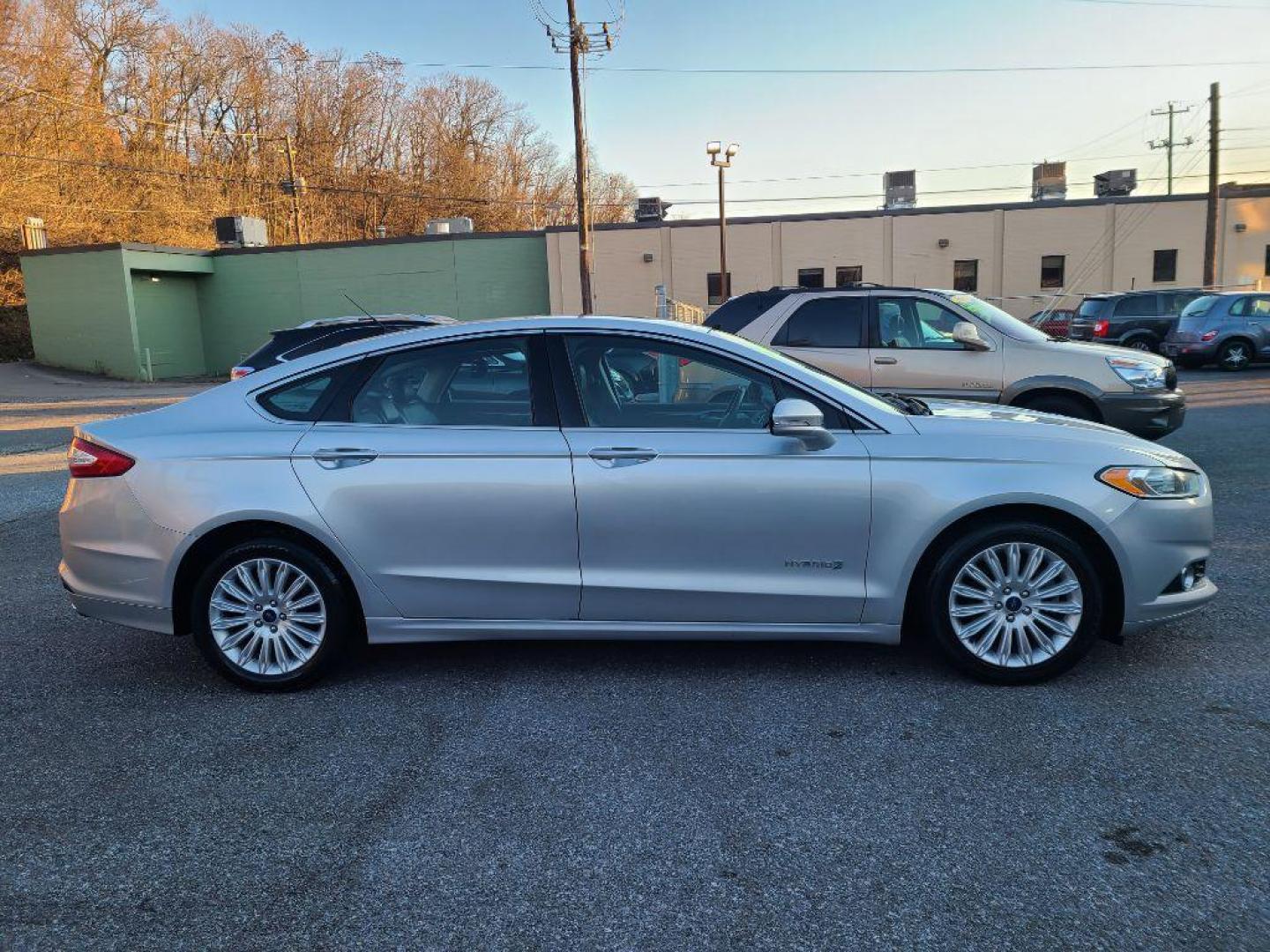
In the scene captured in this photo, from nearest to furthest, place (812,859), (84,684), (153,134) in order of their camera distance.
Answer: (812,859) → (84,684) → (153,134)

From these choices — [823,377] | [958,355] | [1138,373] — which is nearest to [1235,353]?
[1138,373]

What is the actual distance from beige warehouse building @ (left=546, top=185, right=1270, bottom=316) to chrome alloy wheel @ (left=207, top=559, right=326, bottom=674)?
102 ft

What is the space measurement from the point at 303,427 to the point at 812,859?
2.77 metres

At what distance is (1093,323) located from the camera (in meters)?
22.9

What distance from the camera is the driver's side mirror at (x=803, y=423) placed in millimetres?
3812

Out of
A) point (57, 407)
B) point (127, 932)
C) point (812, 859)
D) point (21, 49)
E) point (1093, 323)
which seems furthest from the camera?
point (21, 49)

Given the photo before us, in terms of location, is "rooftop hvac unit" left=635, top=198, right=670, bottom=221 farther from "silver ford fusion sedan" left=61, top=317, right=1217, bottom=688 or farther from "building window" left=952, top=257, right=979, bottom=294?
"silver ford fusion sedan" left=61, top=317, right=1217, bottom=688

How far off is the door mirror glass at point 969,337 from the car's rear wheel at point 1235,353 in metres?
15.8

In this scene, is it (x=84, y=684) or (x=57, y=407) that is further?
(x=57, y=407)

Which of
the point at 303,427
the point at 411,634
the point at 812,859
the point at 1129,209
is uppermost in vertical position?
the point at 1129,209

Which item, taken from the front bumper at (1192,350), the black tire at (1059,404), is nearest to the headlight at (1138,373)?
the black tire at (1059,404)

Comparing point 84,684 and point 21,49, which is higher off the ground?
point 21,49

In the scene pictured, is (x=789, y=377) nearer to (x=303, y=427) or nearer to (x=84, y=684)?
(x=303, y=427)

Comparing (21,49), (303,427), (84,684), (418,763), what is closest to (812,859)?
(418,763)
